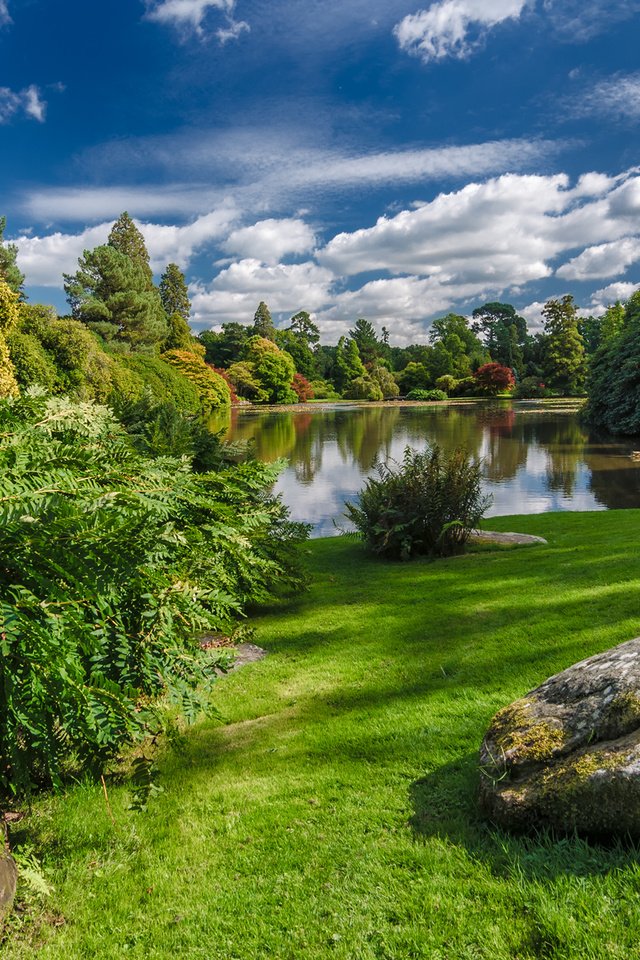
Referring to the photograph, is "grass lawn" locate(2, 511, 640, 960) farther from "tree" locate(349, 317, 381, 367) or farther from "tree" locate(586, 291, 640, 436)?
"tree" locate(349, 317, 381, 367)

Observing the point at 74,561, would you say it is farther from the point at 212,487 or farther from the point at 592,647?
the point at 592,647

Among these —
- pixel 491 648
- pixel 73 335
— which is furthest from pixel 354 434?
pixel 491 648

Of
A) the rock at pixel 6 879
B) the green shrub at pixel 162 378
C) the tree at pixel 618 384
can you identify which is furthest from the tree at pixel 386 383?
the rock at pixel 6 879

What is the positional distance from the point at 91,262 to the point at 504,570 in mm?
58355

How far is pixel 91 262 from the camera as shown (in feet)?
182

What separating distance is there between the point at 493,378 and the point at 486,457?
6198 cm

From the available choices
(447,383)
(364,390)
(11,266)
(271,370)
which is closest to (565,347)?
(447,383)

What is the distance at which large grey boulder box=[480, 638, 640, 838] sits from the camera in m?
2.16

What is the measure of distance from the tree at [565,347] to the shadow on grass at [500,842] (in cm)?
8047

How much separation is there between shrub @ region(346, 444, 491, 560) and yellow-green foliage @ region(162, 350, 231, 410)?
151 ft

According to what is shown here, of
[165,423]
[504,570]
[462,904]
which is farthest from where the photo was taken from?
[504,570]

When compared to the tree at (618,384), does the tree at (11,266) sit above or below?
above

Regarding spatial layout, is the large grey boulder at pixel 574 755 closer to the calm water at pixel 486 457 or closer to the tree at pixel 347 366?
the calm water at pixel 486 457

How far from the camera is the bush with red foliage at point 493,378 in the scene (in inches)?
3292
